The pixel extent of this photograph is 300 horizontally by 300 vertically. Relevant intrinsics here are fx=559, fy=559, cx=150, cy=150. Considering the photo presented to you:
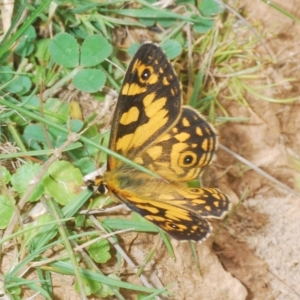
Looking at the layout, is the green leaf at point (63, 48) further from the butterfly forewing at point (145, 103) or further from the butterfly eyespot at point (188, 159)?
the butterfly eyespot at point (188, 159)

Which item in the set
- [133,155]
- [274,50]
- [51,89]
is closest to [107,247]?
[133,155]

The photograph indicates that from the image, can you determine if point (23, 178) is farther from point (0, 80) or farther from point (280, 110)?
point (280, 110)

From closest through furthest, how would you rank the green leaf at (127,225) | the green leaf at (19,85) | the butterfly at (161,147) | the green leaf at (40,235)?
the butterfly at (161,147)
the green leaf at (40,235)
the green leaf at (127,225)
the green leaf at (19,85)

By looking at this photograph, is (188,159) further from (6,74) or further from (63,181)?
(6,74)

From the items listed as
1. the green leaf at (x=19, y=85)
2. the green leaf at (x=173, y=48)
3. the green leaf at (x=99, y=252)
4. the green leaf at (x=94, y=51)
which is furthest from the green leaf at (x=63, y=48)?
the green leaf at (x=99, y=252)

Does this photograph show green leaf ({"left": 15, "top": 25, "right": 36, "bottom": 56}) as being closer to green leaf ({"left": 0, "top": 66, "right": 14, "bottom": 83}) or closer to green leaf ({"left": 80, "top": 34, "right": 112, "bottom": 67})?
green leaf ({"left": 0, "top": 66, "right": 14, "bottom": 83})

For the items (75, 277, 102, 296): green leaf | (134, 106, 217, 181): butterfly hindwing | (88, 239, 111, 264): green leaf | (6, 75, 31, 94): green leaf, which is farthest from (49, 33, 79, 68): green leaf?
(75, 277, 102, 296): green leaf
